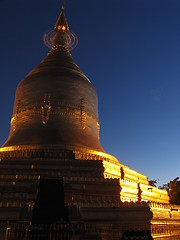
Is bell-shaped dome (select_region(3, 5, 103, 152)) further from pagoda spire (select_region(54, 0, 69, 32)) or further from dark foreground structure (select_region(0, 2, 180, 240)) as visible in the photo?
pagoda spire (select_region(54, 0, 69, 32))

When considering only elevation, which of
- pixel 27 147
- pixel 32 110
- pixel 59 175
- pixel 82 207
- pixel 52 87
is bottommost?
pixel 82 207

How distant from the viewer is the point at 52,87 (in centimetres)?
1748

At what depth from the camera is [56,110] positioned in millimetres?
16484

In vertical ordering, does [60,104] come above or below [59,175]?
above

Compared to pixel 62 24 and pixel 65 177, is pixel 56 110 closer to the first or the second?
pixel 65 177

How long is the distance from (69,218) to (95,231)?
88 centimetres

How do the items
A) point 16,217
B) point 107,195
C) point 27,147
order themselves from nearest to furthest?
point 16,217, point 107,195, point 27,147

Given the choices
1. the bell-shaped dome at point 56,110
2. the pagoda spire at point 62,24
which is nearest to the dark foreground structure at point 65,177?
the bell-shaped dome at point 56,110

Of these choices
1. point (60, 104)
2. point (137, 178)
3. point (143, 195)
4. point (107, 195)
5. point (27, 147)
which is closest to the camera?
point (107, 195)

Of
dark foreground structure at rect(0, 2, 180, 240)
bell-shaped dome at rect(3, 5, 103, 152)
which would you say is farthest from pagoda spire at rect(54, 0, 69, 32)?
bell-shaped dome at rect(3, 5, 103, 152)

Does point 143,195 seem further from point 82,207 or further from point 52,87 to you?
point 52,87

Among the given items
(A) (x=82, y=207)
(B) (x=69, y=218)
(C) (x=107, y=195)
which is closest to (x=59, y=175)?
(C) (x=107, y=195)

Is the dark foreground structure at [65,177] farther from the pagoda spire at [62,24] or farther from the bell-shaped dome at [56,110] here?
the pagoda spire at [62,24]

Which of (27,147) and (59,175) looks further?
(27,147)
